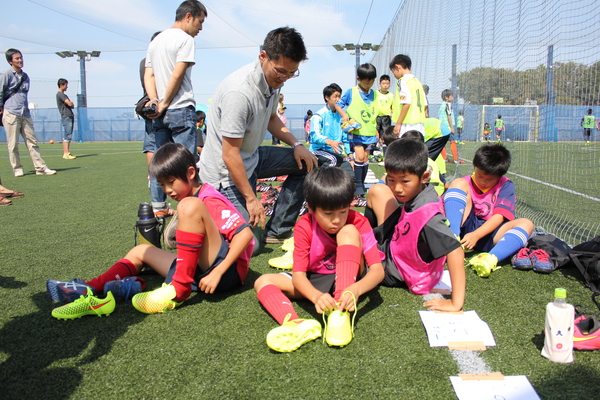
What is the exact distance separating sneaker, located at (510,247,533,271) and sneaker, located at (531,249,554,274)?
0.11 feet

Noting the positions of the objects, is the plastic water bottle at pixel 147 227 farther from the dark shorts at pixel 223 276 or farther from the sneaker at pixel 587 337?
the sneaker at pixel 587 337

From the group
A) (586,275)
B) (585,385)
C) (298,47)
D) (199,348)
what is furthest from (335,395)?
(298,47)

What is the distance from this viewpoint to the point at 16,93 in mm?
8383

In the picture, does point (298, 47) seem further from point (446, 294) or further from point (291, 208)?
point (446, 294)

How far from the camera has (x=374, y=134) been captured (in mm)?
7430

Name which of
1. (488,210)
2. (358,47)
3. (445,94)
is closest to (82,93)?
(358,47)

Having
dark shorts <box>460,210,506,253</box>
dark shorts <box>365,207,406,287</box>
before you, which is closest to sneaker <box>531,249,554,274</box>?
dark shorts <box>460,210,506,253</box>

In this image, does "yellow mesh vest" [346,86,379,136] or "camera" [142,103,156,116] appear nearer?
"camera" [142,103,156,116]

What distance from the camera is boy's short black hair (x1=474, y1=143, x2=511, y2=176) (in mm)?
3477

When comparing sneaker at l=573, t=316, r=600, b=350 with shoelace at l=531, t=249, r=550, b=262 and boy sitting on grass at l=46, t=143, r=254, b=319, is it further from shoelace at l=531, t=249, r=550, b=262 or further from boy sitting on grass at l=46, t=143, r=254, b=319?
boy sitting on grass at l=46, t=143, r=254, b=319

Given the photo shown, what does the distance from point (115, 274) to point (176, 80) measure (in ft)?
7.80

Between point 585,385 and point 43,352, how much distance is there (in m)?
2.48

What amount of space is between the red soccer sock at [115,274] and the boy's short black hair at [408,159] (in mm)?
1900

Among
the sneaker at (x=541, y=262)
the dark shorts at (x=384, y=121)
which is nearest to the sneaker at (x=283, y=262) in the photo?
the sneaker at (x=541, y=262)
